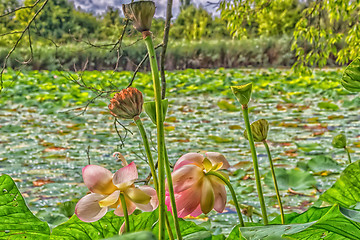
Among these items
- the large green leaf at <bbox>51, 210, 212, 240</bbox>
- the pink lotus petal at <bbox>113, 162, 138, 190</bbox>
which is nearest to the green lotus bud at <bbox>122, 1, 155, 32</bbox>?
the pink lotus petal at <bbox>113, 162, 138, 190</bbox>

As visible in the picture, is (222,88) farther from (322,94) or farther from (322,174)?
(322,174)

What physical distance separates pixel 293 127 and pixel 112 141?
123 cm

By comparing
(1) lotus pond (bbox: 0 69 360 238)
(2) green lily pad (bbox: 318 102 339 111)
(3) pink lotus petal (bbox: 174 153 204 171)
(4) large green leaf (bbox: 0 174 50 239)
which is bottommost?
(1) lotus pond (bbox: 0 69 360 238)

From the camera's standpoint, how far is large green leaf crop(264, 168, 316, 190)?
144cm

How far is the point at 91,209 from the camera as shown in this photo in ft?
1.07

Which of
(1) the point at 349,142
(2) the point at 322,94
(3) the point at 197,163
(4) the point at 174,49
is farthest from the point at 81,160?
(4) the point at 174,49

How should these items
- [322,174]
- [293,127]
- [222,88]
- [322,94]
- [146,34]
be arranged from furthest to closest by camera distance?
[222,88] < [322,94] < [293,127] < [322,174] < [146,34]

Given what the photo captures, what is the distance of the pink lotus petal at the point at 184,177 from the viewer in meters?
0.34

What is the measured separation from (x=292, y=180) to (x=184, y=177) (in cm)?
122

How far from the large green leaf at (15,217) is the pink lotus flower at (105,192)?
0.10 meters

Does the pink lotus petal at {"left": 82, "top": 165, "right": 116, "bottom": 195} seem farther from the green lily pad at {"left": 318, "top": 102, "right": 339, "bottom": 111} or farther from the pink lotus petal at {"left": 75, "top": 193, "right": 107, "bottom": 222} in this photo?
the green lily pad at {"left": 318, "top": 102, "right": 339, "bottom": 111}

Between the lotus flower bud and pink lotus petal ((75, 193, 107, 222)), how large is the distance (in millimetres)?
73

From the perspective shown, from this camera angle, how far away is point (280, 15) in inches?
620

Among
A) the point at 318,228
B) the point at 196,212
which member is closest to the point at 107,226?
the point at 196,212
